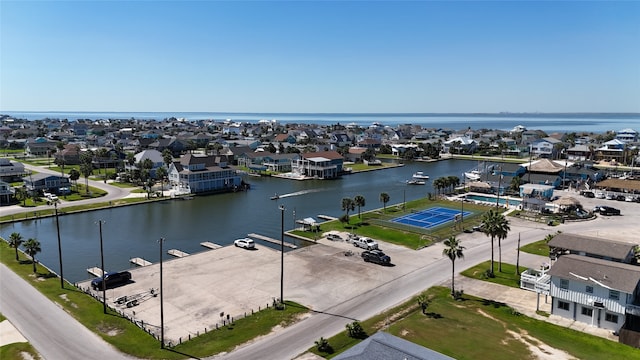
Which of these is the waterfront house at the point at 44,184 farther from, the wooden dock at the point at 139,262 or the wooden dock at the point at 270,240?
the wooden dock at the point at 270,240

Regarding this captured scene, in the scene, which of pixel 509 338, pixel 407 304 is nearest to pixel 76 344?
pixel 407 304

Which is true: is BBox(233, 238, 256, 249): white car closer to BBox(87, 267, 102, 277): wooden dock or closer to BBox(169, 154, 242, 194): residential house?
BBox(87, 267, 102, 277): wooden dock

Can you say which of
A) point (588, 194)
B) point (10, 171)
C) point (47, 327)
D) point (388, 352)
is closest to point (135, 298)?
point (47, 327)

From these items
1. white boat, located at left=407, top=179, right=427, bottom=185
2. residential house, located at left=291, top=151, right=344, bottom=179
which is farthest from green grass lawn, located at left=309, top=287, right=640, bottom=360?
residential house, located at left=291, top=151, right=344, bottom=179

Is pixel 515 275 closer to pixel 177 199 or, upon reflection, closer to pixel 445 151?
pixel 177 199

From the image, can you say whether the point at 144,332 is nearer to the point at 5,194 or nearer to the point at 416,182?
the point at 5,194
